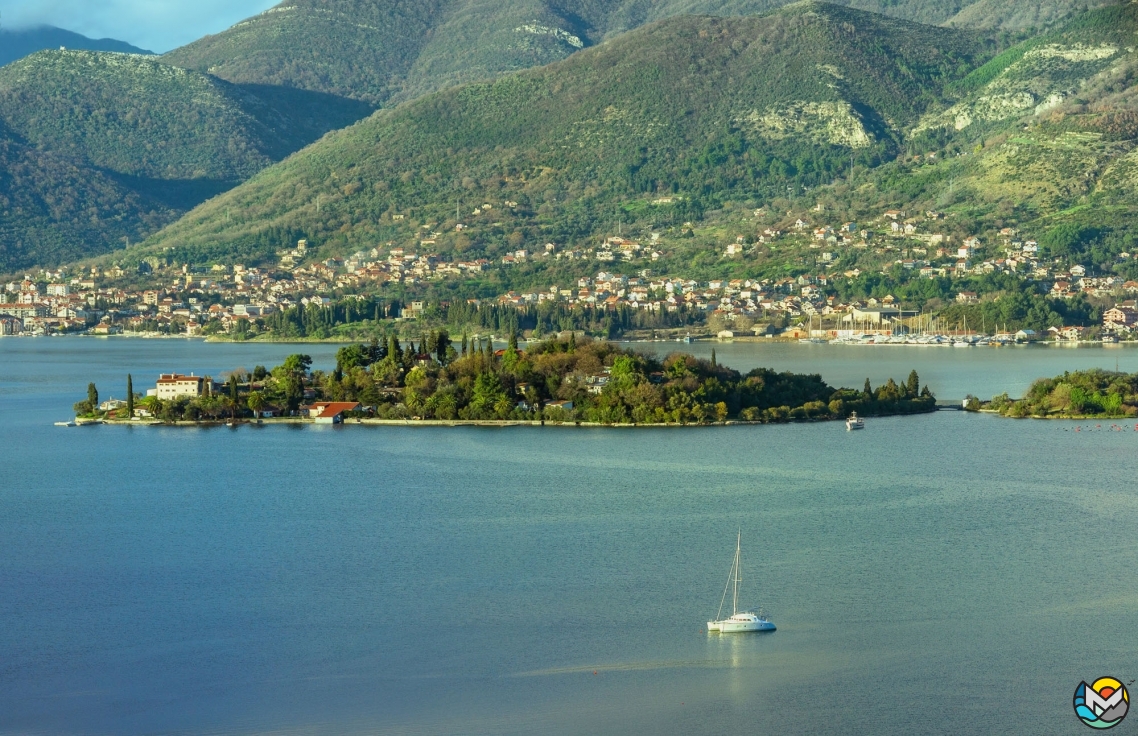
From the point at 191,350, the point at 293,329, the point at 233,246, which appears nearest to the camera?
the point at 191,350

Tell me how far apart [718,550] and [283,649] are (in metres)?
5.83

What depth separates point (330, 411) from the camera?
111 ft

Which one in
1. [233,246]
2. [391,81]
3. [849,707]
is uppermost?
[391,81]

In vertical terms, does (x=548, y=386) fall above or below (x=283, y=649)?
above

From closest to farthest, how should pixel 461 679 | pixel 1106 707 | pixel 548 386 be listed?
pixel 1106 707 < pixel 461 679 < pixel 548 386

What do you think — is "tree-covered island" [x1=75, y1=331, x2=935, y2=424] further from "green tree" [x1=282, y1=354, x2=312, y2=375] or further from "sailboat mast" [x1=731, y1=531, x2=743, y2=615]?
"sailboat mast" [x1=731, y1=531, x2=743, y2=615]

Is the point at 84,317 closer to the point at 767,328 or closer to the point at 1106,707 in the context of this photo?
the point at 767,328

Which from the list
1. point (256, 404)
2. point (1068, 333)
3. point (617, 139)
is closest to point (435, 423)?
point (256, 404)

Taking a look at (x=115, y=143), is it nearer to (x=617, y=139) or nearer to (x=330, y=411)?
(x=617, y=139)

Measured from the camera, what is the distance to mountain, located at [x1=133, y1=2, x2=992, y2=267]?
8894 cm

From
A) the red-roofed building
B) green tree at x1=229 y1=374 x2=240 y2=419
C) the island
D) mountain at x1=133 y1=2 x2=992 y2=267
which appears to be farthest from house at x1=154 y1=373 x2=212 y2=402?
mountain at x1=133 y1=2 x2=992 y2=267

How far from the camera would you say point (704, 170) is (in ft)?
296

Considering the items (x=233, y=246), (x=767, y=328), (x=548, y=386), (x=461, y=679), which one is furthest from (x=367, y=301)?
(x=461, y=679)

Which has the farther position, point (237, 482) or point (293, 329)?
point (293, 329)
